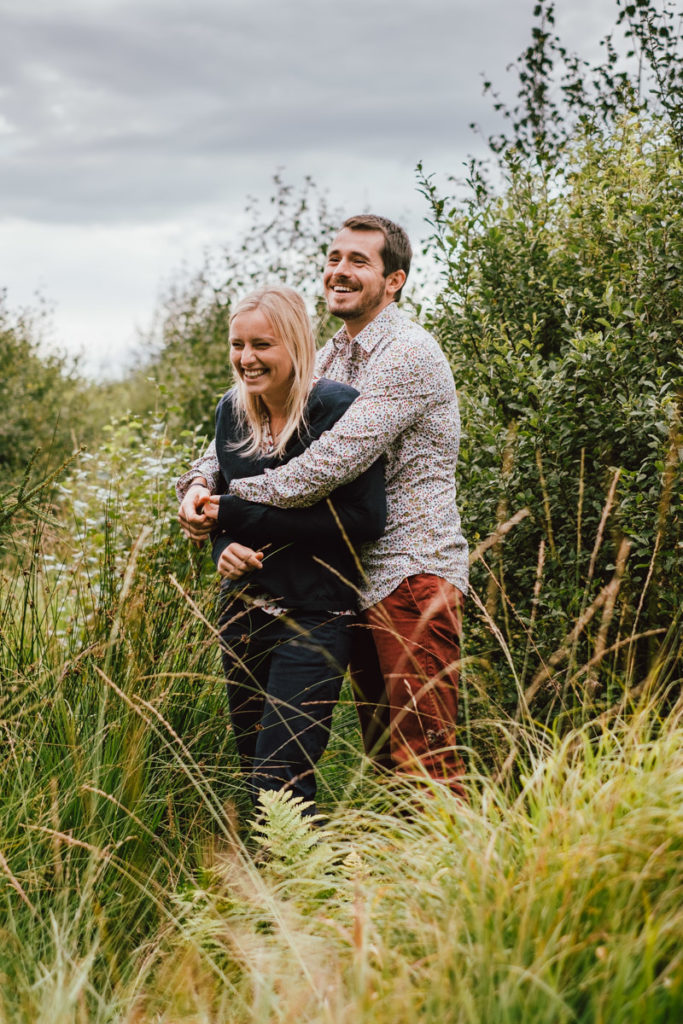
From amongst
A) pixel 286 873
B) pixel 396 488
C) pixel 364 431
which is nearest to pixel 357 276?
pixel 364 431

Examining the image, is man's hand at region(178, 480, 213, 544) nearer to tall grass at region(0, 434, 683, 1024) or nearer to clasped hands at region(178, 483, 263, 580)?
clasped hands at region(178, 483, 263, 580)

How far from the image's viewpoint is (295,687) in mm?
3414

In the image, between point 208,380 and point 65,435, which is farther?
point 65,435

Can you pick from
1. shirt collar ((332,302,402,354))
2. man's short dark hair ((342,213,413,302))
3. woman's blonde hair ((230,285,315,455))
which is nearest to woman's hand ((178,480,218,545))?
woman's blonde hair ((230,285,315,455))

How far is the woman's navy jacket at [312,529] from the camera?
3424mm

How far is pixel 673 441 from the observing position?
13.4 ft

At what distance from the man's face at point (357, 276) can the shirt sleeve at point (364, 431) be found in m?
0.27

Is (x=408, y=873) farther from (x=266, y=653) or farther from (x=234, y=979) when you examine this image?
(x=266, y=653)

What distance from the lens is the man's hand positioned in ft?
11.8

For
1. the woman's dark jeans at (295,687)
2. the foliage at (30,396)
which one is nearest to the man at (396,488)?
the woman's dark jeans at (295,687)

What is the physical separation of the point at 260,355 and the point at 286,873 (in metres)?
1.67

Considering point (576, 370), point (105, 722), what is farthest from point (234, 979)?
point (576, 370)

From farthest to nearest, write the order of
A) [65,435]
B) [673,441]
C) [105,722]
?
1. [65,435]
2. [673,441]
3. [105,722]

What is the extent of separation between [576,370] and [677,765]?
2346 mm
